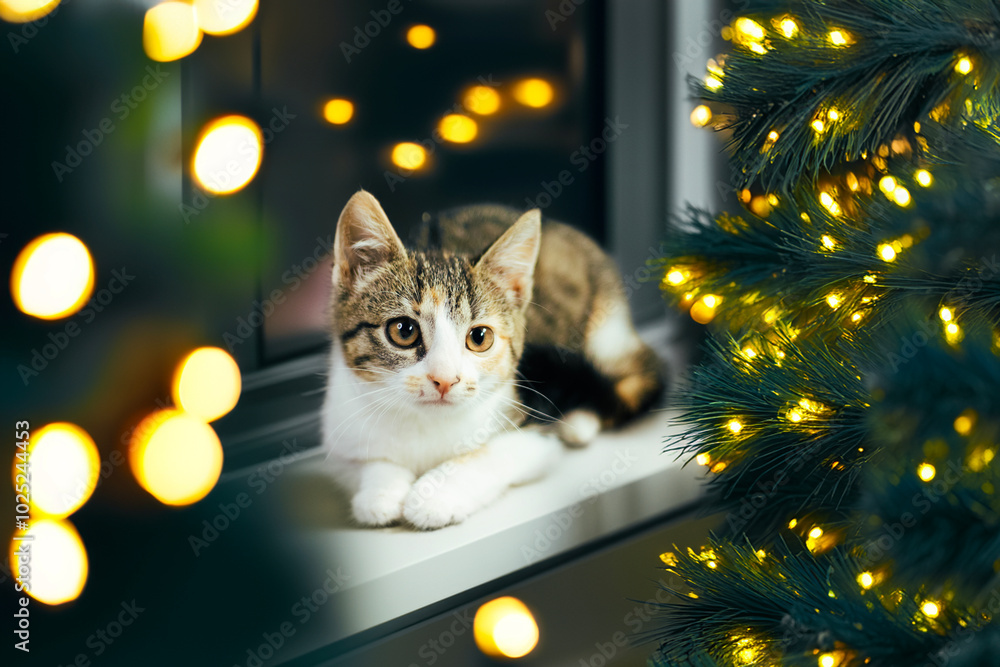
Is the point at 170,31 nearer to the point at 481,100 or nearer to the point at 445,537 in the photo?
the point at 481,100

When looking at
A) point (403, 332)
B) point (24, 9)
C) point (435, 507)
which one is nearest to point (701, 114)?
point (403, 332)

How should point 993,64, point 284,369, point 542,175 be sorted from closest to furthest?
1. point 993,64
2. point 284,369
3. point 542,175

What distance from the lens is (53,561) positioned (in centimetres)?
65

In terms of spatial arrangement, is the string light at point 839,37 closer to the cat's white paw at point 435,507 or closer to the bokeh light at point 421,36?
the bokeh light at point 421,36

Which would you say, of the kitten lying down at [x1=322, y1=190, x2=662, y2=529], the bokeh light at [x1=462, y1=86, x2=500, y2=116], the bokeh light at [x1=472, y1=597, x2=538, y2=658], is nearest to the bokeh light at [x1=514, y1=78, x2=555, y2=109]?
the bokeh light at [x1=462, y1=86, x2=500, y2=116]

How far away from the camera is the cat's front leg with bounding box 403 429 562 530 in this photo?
0.72 meters

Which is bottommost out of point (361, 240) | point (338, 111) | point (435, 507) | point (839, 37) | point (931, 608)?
point (931, 608)

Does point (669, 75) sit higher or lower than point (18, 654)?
higher

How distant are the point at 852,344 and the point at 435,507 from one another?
1.38 feet

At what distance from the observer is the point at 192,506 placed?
0.71 m

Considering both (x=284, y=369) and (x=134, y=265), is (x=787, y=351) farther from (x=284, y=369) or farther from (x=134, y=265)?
(x=134, y=265)

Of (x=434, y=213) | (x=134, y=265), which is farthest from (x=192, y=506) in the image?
(x=434, y=213)

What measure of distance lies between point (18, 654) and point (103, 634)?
71 mm

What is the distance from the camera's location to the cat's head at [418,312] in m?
0.70
